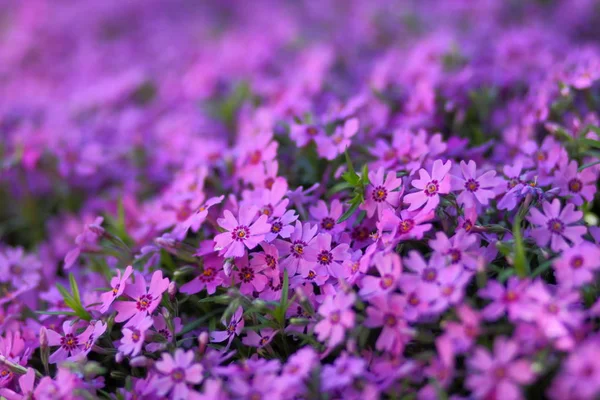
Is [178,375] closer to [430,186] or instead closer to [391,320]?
[391,320]

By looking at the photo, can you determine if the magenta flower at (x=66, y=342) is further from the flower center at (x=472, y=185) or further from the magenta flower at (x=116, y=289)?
the flower center at (x=472, y=185)

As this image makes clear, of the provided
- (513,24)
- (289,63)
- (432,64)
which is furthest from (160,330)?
(513,24)

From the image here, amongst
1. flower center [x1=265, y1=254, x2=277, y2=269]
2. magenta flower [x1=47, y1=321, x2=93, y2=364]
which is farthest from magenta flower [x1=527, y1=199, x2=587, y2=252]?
magenta flower [x1=47, y1=321, x2=93, y2=364]

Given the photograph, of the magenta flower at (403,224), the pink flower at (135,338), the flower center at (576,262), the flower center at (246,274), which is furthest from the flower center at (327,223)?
the flower center at (576,262)

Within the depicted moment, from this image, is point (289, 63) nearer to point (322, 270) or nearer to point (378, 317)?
point (322, 270)

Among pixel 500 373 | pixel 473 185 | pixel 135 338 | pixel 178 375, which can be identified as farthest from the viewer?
pixel 473 185

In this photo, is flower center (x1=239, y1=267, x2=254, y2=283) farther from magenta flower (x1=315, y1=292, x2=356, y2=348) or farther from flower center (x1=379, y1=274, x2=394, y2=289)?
flower center (x1=379, y1=274, x2=394, y2=289)

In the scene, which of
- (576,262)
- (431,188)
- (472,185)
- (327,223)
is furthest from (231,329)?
(576,262)
